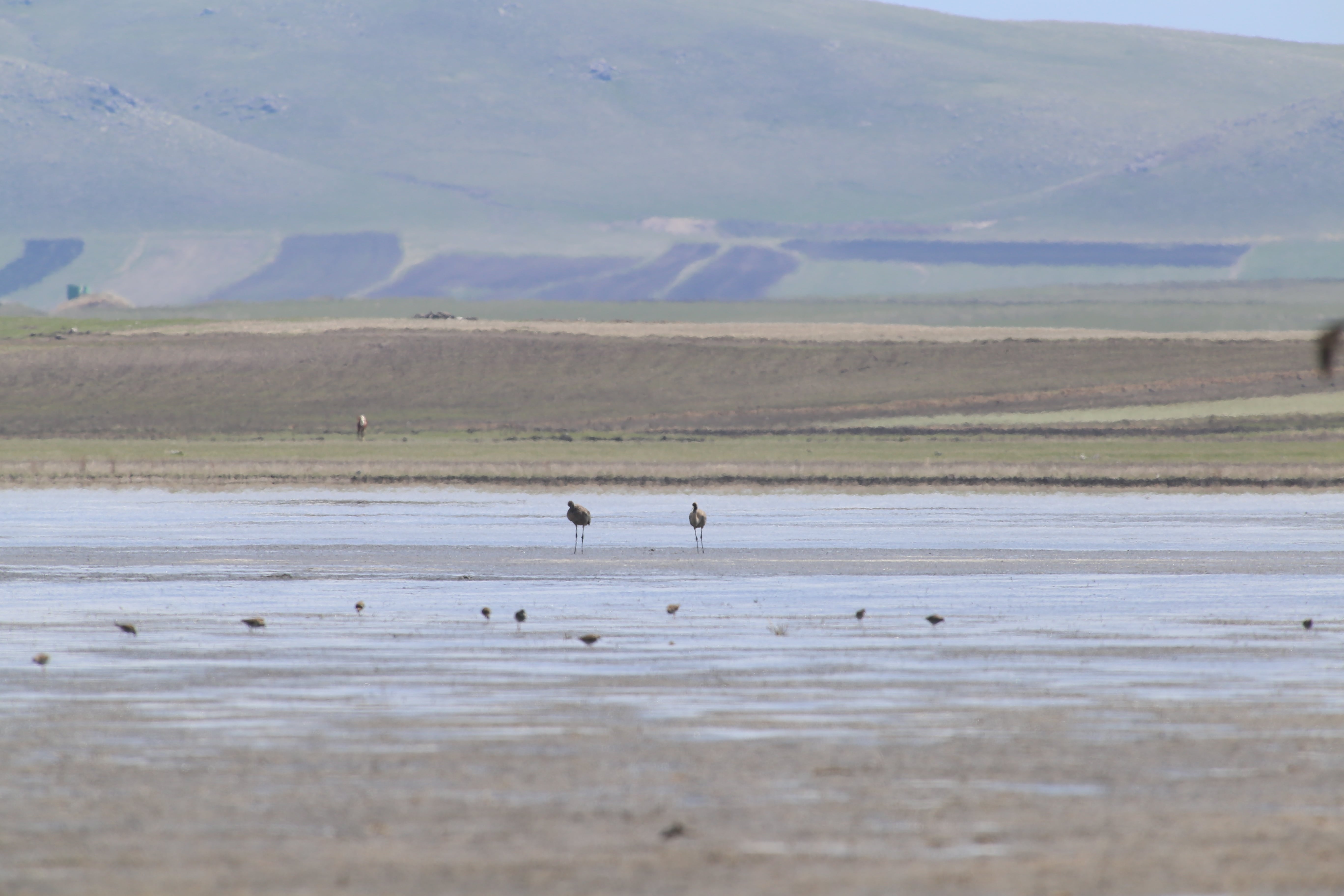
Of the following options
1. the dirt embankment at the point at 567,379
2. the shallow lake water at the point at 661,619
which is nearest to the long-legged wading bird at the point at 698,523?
the shallow lake water at the point at 661,619

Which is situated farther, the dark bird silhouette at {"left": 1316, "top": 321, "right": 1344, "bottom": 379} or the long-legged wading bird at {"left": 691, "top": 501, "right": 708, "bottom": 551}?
the long-legged wading bird at {"left": 691, "top": 501, "right": 708, "bottom": 551}

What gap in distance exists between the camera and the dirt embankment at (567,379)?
7419 cm

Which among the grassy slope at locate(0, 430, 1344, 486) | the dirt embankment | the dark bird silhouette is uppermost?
the dirt embankment

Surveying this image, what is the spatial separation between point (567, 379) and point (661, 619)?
6155cm

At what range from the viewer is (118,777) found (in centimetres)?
1234

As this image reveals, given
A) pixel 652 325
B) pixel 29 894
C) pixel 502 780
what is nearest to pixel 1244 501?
pixel 502 780

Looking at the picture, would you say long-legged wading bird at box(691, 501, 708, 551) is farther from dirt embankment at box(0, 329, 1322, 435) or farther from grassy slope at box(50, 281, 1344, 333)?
grassy slope at box(50, 281, 1344, 333)

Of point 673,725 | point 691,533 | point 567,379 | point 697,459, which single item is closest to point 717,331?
point 567,379

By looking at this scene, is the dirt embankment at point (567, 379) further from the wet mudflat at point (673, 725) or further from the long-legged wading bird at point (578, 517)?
the wet mudflat at point (673, 725)

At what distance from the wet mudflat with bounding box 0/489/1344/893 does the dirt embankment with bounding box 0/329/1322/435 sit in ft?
150

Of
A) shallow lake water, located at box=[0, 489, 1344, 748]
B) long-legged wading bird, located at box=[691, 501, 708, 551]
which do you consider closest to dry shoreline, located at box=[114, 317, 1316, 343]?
shallow lake water, located at box=[0, 489, 1344, 748]

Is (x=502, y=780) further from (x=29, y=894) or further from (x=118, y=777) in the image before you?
(x=29, y=894)

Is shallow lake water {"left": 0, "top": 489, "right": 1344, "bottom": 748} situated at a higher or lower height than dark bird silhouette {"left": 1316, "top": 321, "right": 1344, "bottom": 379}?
lower

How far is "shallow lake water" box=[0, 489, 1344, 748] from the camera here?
1521cm
